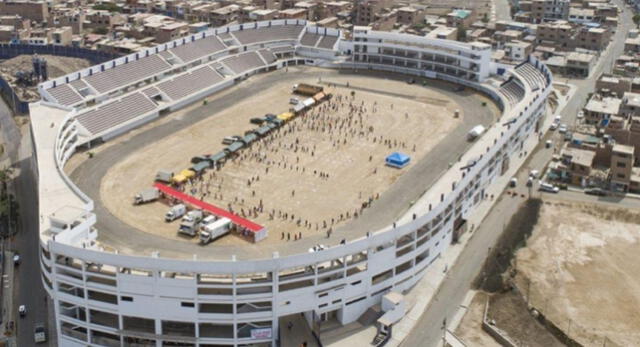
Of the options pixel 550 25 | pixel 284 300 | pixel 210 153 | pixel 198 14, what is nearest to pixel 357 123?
pixel 210 153

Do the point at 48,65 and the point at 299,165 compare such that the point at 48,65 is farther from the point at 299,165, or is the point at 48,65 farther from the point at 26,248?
the point at 299,165

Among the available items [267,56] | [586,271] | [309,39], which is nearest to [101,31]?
[267,56]

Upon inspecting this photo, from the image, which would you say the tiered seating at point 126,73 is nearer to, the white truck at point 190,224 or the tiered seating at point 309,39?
the tiered seating at point 309,39

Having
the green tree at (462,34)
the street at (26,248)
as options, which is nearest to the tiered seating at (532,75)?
the green tree at (462,34)

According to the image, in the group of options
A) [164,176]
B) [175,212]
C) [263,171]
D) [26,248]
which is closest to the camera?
[175,212]

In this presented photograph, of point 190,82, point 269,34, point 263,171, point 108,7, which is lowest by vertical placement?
point 263,171

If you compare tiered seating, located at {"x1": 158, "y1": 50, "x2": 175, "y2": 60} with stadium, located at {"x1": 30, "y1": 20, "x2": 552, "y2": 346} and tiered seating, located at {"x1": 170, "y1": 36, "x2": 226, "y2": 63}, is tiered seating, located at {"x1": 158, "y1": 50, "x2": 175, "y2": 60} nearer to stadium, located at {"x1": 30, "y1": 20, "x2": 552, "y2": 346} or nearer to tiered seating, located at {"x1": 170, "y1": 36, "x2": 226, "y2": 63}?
stadium, located at {"x1": 30, "y1": 20, "x2": 552, "y2": 346}

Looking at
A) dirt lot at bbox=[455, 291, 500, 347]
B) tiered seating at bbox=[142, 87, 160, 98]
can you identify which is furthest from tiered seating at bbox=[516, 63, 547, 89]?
tiered seating at bbox=[142, 87, 160, 98]
